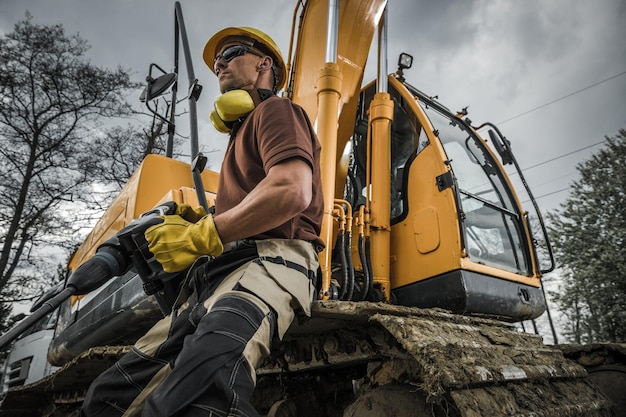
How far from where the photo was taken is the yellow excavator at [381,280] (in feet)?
5.38

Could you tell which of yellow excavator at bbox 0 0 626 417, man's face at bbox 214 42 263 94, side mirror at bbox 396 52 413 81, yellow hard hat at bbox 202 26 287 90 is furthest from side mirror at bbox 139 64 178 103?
side mirror at bbox 396 52 413 81

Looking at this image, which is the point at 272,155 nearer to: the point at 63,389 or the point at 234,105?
the point at 234,105

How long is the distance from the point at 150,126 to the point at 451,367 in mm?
13761

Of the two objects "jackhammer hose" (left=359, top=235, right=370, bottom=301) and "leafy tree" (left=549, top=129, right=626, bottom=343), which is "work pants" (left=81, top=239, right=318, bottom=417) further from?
"leafy tree" (left=549, top=129, right=626, bottom=343)

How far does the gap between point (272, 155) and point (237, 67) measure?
882mm

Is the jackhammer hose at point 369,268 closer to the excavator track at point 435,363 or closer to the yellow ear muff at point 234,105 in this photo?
the excavator track at point 435,363

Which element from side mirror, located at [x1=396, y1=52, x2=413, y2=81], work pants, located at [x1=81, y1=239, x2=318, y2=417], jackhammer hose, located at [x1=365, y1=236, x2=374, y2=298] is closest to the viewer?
work pants, located at [x1=81, y1=239, x2=318, y2=417]

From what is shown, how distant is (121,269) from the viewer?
5.75 ft

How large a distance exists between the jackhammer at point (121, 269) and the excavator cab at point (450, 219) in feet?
5.07

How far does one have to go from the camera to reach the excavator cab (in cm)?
254

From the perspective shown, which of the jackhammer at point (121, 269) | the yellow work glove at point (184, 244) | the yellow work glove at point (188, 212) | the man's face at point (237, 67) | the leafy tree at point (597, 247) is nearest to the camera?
the yellow work glove at point (184, 244)

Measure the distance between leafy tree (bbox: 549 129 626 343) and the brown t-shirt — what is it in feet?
57.8

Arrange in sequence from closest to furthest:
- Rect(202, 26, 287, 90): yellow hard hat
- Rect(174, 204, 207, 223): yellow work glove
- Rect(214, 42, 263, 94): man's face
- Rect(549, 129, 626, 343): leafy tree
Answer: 1. Rect(174, 204, 207, 223): yellow work glove
2. Rect(214, 42, 263, 94): man's face
3. Rect(202, 26, 287, 90): yellow hard hat
4. Rect(549, 129, 626, 343): leafy tree

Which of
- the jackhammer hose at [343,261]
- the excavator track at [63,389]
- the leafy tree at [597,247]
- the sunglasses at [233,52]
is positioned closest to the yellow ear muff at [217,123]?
the sunglasses at [233,52]
